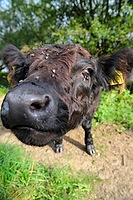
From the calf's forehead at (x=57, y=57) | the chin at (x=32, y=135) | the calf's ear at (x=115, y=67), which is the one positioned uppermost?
the calf's forehead at (x=57, y=57)

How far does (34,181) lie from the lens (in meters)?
3.07

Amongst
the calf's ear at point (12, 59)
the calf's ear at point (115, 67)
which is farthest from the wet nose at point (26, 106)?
the calf's ear at point (115, 67)

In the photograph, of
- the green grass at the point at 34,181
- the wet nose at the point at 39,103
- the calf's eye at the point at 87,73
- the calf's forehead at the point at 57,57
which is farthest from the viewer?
the green grass at the point at 34,181

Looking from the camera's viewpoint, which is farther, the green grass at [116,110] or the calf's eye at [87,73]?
the green grass at [116,110]

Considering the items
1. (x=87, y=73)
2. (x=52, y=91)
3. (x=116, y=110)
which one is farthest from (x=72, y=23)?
(x=52, y=91)

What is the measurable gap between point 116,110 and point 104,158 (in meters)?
2.01

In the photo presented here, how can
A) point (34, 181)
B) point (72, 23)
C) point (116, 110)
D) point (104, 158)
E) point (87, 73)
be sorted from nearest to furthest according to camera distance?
point (87, 73) < point (34, 181) < point (104, 158) < point (116, 110) < point (72, 23)

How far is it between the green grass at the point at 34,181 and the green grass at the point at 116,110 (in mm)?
2120

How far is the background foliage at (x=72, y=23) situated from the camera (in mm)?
8305

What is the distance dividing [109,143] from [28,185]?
6.72 feet

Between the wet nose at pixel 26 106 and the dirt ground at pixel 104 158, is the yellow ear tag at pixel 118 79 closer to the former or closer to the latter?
the dirt ground at pixel 104 158

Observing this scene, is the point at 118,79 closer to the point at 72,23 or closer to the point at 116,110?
the point at 116,110

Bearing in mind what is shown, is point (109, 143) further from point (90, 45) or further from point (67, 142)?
point (90, 45)

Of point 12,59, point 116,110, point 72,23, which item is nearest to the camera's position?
point 12,59
